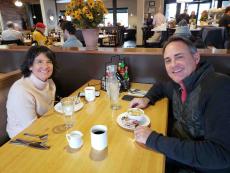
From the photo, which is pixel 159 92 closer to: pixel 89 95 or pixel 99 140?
pixel 89 95

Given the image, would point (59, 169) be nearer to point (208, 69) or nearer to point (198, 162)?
point (198, 162)

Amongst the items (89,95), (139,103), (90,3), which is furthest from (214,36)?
(89,95)

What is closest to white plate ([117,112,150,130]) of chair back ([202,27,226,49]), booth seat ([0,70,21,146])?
booth seat ([0,70,21,146])

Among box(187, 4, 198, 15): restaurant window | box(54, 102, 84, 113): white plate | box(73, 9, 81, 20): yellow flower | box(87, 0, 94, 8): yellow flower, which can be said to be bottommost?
box(54, 102, 84, 113): white plate

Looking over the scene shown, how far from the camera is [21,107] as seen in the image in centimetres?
129

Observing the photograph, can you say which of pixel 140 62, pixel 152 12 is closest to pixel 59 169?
pixel 140 62

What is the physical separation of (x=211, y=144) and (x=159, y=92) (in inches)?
27.8

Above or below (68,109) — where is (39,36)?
above

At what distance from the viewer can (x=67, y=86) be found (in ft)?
7.71

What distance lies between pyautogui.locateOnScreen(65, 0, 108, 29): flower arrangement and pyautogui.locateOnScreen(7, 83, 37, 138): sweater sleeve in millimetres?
898

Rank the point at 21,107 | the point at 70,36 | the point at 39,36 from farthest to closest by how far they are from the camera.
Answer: the point at 39,36, the point at 70,36, the point at 21,107

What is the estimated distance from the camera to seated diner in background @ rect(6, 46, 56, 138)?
4.25 ft

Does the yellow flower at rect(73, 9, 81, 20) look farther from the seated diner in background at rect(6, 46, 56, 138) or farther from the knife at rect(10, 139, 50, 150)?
the knife at rect(10, 139, 50, 150)

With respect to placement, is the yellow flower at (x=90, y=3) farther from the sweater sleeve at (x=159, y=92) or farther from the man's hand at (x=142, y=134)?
the man's hand at (x=142, y=134)
